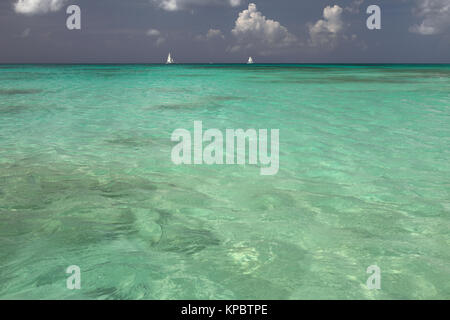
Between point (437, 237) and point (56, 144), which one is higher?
point (56, 144)

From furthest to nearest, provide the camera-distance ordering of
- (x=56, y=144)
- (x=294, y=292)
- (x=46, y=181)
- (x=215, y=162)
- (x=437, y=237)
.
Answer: (x=56, y=144), (x=215, y=162), (x=46, y=181), (x=437, y=237), (x=294, y=292)

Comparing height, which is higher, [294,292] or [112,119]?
[112,119]

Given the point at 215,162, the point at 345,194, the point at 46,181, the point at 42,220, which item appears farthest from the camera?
the point at 215,162

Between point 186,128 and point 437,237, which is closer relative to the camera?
point 437,237

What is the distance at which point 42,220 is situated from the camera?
10.8ft

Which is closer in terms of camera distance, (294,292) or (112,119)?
(294,292)

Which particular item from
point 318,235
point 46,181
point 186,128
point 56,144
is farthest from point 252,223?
point 186,128

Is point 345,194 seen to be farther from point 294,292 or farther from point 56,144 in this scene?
point 56,144

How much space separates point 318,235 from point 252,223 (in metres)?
0.56

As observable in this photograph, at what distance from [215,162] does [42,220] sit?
8.22ft
